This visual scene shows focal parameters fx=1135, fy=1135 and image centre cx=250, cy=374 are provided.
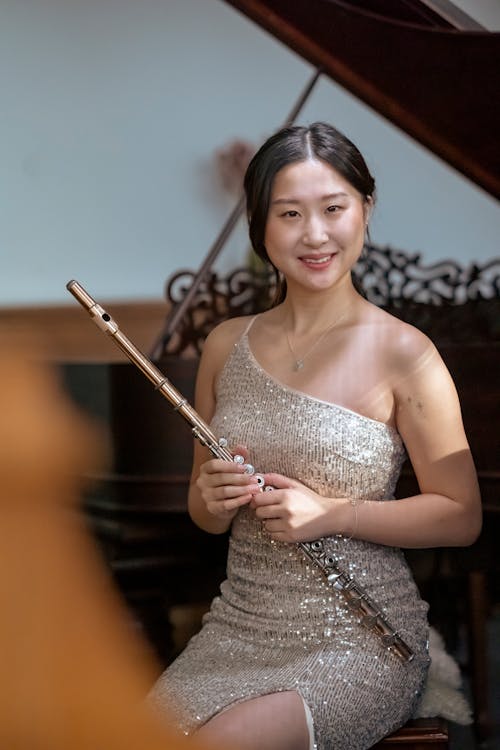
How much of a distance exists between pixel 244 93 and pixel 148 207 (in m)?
0.51

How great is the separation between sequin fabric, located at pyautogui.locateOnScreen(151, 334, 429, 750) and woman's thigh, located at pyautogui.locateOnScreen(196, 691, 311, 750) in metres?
0.04

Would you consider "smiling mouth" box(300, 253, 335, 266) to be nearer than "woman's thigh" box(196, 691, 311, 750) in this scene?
No

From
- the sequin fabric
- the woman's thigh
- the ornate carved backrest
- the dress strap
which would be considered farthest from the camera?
the ornate carved backrest

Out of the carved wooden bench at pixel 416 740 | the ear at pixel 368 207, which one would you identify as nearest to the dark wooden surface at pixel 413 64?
the ear at pixel 368 207

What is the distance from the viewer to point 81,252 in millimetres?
3854

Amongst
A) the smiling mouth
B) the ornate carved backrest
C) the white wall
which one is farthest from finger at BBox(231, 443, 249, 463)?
the white wall

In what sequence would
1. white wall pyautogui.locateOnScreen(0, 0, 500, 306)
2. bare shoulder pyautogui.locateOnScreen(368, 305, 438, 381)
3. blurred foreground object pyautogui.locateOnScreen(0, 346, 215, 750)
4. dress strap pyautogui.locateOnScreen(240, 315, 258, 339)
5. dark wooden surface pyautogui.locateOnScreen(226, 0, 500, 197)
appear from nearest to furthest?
blurred foreground object pyautogui.locateOnScreen(0, 346, 215, 750), bare shoulder pyautogui.locateOnScreen(368, 305, 438, 381), dress strap pyautogui.locateOnScreen(240, 315, 258, 339), dark wooden surface pyautogui.locateOnScreen(226, 0, 500, 197), white wall pyautogui.locateOnScreen(0, 0, 500, 306)

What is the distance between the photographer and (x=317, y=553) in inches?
55.0

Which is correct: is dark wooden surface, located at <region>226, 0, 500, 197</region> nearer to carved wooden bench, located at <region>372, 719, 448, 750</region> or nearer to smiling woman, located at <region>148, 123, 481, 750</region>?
smiling woman, located at <region>148, 123, 481, 750</region>

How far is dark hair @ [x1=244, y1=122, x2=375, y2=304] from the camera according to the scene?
146 centimetres

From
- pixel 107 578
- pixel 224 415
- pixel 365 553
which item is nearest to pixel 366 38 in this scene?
pixel 224 415

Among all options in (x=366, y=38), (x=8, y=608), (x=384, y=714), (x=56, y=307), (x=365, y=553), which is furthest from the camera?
(x=56, y=307)

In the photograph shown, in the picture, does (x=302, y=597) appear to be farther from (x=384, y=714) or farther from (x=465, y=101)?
(x=465, y=101)

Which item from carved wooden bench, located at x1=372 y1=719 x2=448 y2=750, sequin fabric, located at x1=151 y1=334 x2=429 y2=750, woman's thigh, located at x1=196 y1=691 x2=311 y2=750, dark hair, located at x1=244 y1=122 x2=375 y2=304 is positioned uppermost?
dark hair, located at x1=244 y1=122 x2=375 y2=304
